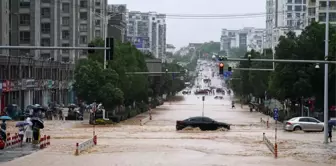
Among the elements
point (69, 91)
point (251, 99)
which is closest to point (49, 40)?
point (69, 91)

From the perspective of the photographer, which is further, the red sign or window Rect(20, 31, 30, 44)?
window Rect(20, 31, 30, 44)

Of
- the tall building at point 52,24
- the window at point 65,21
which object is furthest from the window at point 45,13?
the window at point 65,21

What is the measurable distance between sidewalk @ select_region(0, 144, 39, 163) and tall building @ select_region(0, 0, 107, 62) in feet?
202

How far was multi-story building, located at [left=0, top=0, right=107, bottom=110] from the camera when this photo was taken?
76700mm

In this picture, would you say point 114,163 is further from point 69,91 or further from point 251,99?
point 251,99

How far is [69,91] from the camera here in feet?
344

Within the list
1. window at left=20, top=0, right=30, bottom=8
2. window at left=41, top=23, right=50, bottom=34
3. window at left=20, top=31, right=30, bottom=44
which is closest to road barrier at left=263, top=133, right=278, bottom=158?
window at left=20, top=31, right=30, bottom=44

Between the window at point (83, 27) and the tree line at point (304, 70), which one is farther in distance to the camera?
the window at point (83, 27)

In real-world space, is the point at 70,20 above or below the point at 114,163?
above

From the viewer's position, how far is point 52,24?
114875mm

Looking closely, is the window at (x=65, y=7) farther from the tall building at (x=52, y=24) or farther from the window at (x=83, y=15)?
the window at (x=83, y=15)

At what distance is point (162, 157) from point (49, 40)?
86639mm

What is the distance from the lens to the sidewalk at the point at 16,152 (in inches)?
1189

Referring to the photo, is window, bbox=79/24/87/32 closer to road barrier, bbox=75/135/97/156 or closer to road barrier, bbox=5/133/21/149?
road barrier, bbox=5/133/21/149
